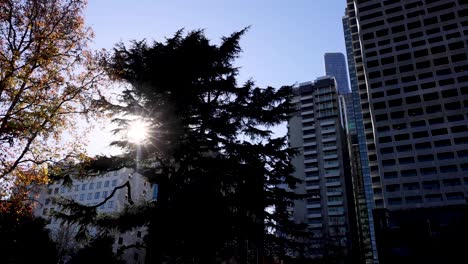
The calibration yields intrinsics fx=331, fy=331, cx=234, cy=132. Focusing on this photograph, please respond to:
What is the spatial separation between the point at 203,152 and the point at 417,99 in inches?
2838

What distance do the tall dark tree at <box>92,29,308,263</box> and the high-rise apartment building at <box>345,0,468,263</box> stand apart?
54927 millimetres

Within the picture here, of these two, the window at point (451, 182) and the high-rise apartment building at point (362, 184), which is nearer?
the window at point (451, 182)

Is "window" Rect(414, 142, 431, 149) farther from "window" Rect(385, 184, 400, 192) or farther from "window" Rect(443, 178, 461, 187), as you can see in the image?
"window" Rect(385, 184, 400, 192)

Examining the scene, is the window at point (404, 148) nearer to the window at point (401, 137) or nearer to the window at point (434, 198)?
the window at point (401, 137)

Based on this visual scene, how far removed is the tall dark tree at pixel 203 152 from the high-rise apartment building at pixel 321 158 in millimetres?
72997

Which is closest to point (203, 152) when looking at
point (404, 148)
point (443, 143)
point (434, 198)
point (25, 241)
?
point (25, 241)

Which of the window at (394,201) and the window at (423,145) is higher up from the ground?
the window at (423,145)

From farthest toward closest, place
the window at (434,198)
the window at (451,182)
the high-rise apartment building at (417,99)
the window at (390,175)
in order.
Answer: the window at (390,175) → the high-rise apartment building at (417,99) → the window at (434,198) → the window at (451,182)

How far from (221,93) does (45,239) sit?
23.5 meters

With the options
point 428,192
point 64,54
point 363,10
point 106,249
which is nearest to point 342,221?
point 428,192

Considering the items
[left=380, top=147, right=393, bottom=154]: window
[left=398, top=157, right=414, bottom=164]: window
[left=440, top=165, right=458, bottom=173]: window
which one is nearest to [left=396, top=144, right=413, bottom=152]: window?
[left=380, top=147, right=393, bottom=154]: window

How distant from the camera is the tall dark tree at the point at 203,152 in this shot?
12.1m

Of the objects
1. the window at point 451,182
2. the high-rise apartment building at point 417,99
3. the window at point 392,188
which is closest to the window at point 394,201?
the high-rise apartment building at point 417,99

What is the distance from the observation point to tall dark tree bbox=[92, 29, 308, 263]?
12.1 meters
